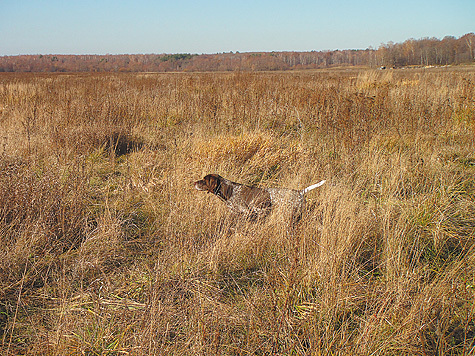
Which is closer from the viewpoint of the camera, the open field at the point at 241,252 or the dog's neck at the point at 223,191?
the open field at the point at 241,252

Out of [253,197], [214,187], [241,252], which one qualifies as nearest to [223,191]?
[214,187]

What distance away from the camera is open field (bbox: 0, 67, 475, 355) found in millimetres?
1815

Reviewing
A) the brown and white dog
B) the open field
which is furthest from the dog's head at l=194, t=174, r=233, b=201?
the open field

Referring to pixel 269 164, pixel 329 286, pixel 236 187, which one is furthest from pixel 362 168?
pixel 329 286

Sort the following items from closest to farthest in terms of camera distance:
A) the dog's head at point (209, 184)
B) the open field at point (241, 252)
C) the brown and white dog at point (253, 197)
→ 1. the open field at point (241, 252)
2. the brown and white dog at point (253, 197)
3. the dog's head at point (209, 184)

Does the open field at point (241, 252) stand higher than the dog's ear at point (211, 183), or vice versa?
the dog's ear at point (211, 183)

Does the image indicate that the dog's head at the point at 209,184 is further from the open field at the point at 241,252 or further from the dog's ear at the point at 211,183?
the open field at the point at 241,252

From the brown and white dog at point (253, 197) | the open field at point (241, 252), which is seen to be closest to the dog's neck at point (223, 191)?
the brown and white dog at point (253, 197)

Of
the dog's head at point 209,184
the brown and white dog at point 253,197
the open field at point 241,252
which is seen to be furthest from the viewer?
the dog's head at point 209,184

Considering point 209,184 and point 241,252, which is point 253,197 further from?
point 241,252

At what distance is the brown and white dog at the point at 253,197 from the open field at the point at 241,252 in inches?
5.2

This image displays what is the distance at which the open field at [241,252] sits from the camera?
1815mm

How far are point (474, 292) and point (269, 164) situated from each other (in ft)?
9.64

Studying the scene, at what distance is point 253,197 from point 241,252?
0.81 metres
